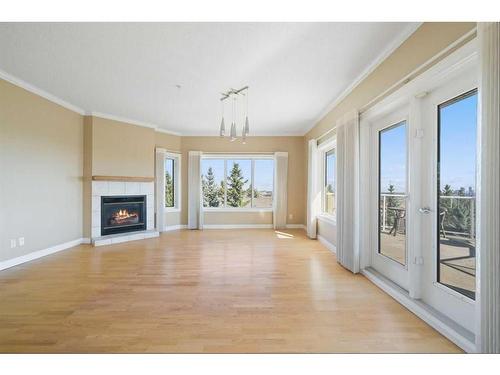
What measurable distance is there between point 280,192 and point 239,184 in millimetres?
1256

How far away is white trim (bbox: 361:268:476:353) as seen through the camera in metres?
1.82

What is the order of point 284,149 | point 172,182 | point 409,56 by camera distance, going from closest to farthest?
point 409,56
point 172,182
point 284,149

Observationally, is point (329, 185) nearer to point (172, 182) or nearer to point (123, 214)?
point (172, 182)

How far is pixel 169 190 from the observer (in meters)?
7.19

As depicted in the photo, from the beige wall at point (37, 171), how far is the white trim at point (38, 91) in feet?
0.23

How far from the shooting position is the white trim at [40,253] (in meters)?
3.65

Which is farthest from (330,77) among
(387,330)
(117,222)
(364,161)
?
(117,222)

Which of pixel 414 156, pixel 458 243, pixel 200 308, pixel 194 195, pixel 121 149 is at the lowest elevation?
pixel 200 308

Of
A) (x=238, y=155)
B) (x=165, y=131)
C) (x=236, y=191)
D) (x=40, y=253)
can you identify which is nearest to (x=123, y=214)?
(x=40, y=253)

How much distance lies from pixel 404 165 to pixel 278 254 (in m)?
2.53

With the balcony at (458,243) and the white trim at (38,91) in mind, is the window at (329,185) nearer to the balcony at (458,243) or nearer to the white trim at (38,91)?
the balcony at (458,243)

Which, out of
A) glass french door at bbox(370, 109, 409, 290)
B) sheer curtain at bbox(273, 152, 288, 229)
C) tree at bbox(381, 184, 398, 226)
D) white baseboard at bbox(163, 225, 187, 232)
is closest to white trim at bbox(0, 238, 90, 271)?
white baseboard at bbox(163, 225, 187, 232)

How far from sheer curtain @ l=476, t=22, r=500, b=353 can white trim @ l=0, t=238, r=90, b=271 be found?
17.7 feet

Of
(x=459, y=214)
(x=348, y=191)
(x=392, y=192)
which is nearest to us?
(x=459, y=214)
